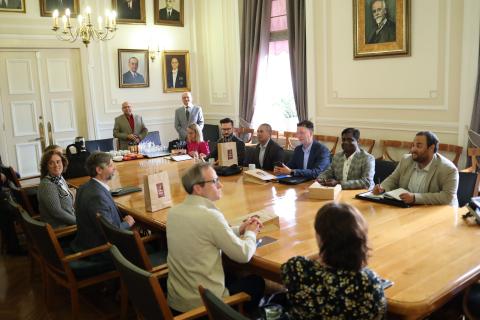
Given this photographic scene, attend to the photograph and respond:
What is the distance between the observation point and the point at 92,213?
333cm

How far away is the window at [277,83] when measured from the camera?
25.8 ft

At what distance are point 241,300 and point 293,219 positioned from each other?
91 centimetres

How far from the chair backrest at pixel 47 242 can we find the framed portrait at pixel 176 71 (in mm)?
5936

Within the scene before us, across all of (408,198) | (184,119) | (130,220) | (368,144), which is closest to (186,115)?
(184,119)

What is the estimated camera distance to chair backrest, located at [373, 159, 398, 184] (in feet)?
14.5

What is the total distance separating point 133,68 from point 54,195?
17.3 ft

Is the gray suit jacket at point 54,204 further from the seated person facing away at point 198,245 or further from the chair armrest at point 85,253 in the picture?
the seated person facing away at point 198,245

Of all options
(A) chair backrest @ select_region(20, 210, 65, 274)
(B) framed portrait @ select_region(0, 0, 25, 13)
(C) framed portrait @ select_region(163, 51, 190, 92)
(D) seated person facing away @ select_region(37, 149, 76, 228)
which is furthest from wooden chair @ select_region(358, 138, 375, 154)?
(B) framed portrait @ select_region(0, 0, 25, 13)

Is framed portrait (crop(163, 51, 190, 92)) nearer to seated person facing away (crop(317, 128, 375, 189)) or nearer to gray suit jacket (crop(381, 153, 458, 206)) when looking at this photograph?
seated person facing away (crop(317, 128, 375, 189))

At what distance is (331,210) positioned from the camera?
6.12 ft

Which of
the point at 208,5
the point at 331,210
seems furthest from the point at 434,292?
the point at 208,5

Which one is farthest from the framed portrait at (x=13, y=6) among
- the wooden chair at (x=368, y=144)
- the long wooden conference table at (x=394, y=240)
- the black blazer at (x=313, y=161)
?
the wooden chair at (x=368, y=144)

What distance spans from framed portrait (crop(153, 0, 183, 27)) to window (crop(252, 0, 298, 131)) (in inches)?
81.1

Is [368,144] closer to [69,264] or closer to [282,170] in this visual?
[282,170]
